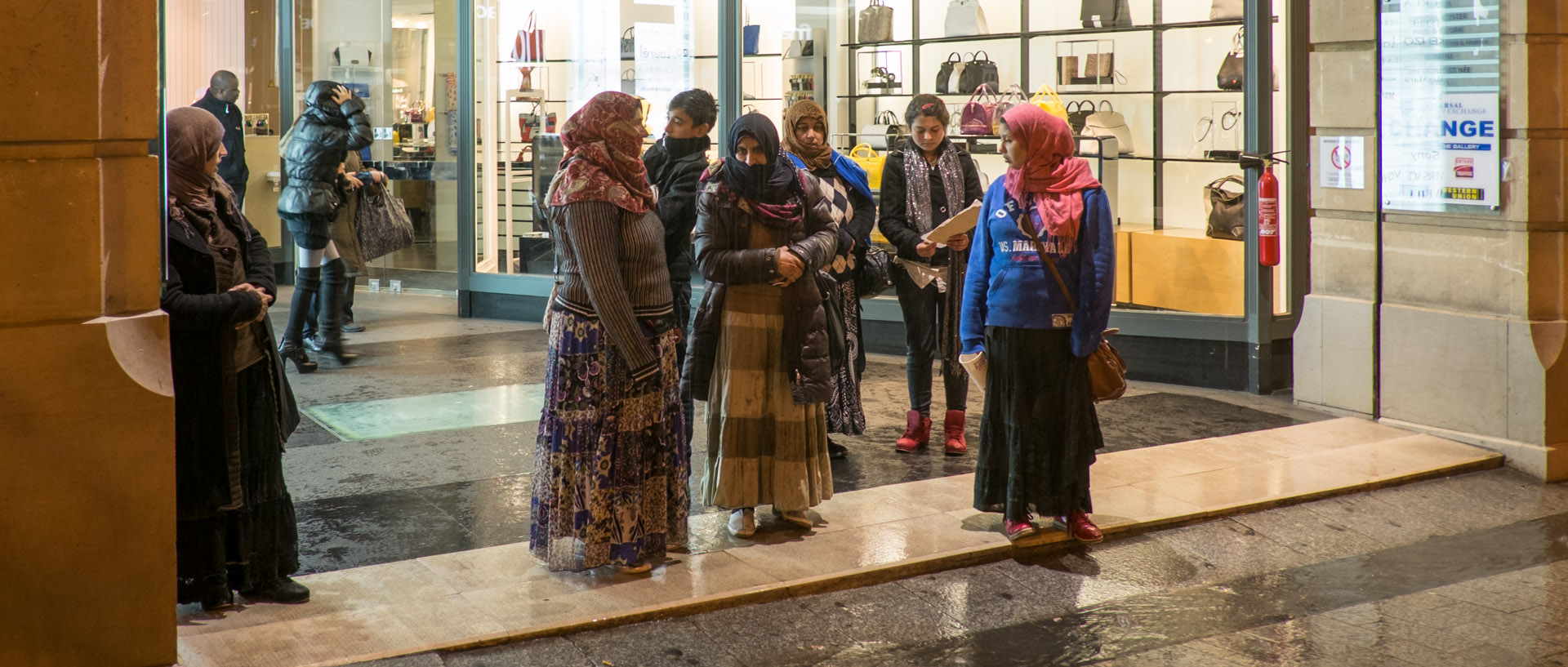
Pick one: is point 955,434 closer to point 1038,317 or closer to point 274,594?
point 1038,317

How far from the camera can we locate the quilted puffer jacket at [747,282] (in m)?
5.19

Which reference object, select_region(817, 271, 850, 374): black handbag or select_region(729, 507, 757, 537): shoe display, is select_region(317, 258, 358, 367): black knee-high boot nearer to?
select_region(729, 507, 757, 537): shoe display

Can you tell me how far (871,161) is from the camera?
10.4 meters

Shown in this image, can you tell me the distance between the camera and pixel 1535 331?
22.2ft

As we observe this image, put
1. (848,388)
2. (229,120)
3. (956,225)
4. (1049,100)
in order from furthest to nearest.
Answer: (229,120)
(1049,100)
(848,388)
(956,225)

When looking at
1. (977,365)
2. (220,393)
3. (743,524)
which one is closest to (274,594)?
(220,393)

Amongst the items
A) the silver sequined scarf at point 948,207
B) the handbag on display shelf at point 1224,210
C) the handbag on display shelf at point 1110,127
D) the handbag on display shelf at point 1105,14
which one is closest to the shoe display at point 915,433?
the silver sequined scarf at point 948,207

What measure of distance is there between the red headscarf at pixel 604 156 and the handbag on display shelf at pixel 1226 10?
5.49 m

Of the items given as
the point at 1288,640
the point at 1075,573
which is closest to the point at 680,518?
the point at 1075,573

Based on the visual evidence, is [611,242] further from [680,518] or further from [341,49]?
[341,49]

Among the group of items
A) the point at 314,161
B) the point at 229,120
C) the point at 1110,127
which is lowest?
the point at 314,161

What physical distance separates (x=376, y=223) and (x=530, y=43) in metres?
2.43

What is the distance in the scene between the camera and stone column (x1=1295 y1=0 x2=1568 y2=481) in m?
6.74

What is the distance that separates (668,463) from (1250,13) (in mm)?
5607
